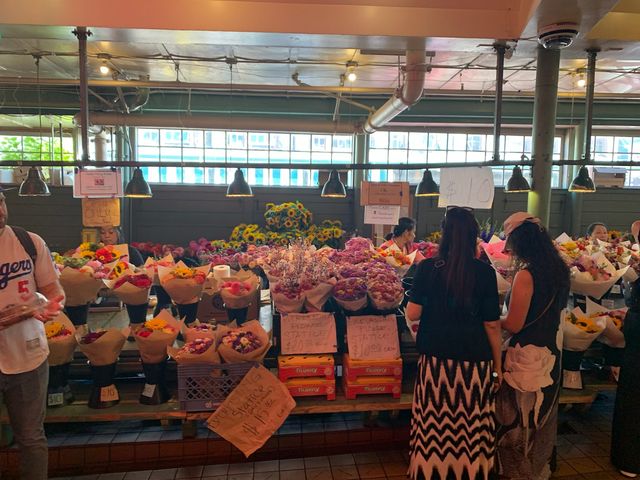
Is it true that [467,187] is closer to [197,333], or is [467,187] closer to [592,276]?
[592,276]

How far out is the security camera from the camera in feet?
9.00

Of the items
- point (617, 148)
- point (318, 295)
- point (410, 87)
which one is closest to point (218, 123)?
point (410, 87)

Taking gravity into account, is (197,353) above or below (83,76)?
below

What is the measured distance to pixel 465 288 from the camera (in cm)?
216

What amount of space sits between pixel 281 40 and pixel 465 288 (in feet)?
7.16

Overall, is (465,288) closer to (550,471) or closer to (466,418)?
(466,418)

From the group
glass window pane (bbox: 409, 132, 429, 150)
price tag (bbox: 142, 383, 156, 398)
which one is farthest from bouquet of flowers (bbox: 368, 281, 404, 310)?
glass window pane (bbox: 409, 132, 429, 150)

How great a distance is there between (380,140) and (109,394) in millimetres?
7220

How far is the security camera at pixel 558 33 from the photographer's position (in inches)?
108

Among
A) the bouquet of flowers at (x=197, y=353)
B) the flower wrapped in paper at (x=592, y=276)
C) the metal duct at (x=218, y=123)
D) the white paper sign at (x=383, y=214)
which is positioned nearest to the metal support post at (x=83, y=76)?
the bouquet of flowers at (x=197, y=353)

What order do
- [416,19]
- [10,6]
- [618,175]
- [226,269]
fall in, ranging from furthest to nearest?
[618,175] → [226,269] → [416,19] → [10,6]

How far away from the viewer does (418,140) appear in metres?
8.98

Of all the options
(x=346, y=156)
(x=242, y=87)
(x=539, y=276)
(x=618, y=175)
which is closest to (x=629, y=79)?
(x=618, y=175)

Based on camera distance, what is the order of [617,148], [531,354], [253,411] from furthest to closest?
1. [617,148]
2. [253,411]
3. [531,354]
